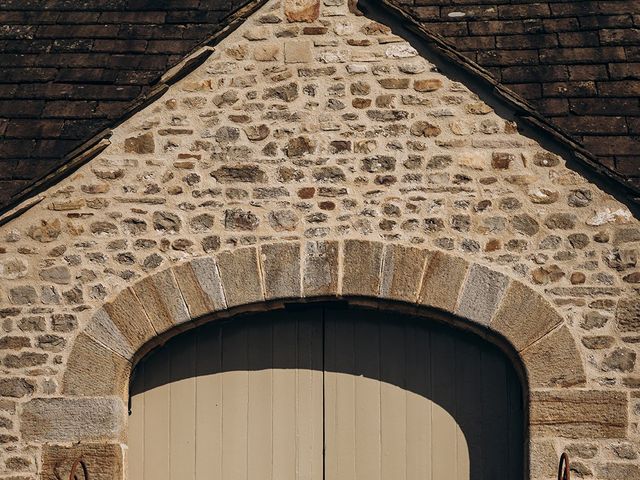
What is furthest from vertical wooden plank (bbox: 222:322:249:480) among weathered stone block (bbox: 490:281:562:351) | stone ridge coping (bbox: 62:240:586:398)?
weathered stone block (bbox: 490:281:562:351)

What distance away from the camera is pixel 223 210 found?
34.3ft

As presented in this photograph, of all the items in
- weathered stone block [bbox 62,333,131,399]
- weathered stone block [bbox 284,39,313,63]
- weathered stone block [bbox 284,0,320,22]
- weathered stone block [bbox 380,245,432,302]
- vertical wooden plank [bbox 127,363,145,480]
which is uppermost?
weathered stone block [bbox 284,0,320,22]

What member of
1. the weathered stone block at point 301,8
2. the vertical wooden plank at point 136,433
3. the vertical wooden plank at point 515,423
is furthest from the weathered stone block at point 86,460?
the weathered stone block at point 301,8

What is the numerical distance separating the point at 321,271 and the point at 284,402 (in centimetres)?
96

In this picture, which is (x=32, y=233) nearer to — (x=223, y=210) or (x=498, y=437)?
(x=223, y=210)

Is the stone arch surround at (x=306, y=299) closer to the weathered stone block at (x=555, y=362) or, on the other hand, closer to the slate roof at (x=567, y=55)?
the weathered stone block at (x=555, y=362)

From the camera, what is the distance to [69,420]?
10242 mm

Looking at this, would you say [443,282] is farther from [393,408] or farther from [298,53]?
[298,53]

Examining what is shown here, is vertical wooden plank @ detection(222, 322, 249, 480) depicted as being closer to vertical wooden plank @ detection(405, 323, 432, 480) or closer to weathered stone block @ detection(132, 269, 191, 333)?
weathered stone block @ detection(132, 269, 191, 333)

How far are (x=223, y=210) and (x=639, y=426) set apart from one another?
10.1ft

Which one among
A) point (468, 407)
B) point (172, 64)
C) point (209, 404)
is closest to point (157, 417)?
point (209, 404)

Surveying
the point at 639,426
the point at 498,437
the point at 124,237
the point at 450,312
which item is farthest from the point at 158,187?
the point at 639,426

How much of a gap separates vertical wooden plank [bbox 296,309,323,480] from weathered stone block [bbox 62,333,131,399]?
122cm

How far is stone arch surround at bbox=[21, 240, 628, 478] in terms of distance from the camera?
1009cm
